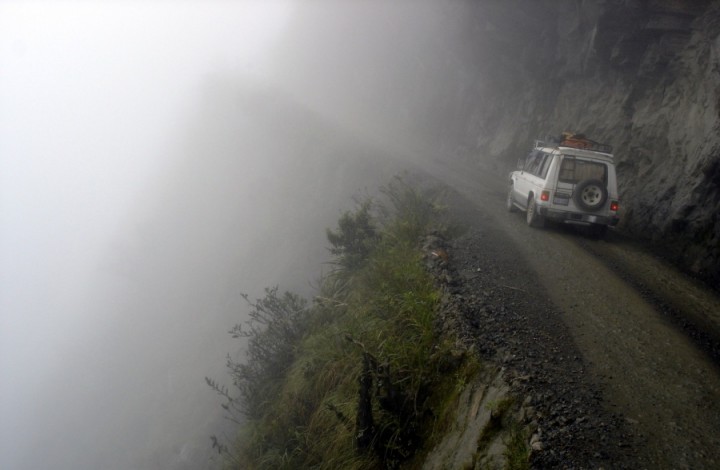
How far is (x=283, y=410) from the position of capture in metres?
7.57

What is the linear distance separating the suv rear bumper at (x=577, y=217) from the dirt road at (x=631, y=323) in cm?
39

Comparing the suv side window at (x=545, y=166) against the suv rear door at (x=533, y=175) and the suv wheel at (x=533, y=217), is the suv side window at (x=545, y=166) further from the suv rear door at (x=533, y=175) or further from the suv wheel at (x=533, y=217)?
the suv wheel at (x=533, y=217)

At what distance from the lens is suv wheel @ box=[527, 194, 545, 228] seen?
10.6 meters

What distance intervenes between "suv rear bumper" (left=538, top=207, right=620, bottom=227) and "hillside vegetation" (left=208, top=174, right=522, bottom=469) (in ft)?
7.80

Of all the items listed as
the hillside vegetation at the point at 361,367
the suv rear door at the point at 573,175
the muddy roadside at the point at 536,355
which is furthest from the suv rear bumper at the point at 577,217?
the hillside vegetation at the point at 361,367

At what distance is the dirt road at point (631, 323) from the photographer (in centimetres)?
404

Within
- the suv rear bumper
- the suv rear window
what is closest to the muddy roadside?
the suv rear bumper

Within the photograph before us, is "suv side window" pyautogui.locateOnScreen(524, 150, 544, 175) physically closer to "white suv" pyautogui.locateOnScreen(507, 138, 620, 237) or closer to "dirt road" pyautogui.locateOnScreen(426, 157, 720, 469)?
"white suv" pyautogui.locateOnScreen(507, 138, 620, 237)

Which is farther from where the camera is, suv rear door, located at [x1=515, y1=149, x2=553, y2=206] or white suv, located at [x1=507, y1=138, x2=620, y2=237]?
suv rear door, located at [x1=515, y1=149, x2=553, y2=206]

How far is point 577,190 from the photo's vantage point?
973 cm

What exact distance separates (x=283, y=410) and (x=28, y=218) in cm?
11711

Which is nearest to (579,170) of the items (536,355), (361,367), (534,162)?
(534,162)

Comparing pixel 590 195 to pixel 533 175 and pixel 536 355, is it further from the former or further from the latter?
pixel 536 355

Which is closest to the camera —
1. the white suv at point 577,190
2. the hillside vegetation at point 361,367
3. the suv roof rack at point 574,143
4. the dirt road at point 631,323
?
the dirt road at point 631,323
